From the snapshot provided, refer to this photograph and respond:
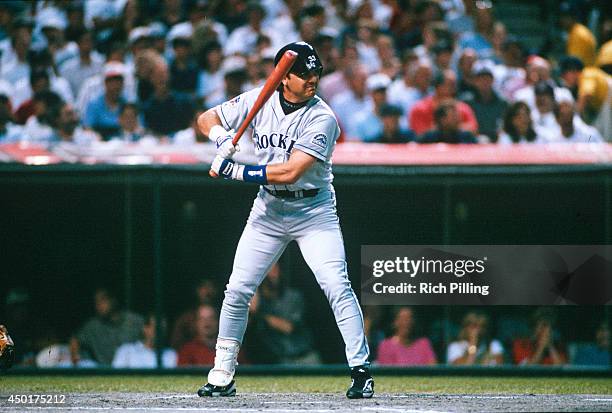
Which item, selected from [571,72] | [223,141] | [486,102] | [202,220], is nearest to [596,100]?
[571,72]

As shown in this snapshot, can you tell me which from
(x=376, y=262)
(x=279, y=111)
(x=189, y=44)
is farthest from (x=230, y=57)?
(x=279, y=111)

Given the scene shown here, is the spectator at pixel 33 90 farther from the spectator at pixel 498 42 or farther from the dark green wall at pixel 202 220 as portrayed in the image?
the spectator at pixel 498 42

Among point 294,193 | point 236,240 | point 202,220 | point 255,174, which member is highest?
point 255,174

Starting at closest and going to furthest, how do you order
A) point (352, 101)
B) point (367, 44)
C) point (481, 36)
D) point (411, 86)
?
1. point (352, 101)
2. point (411, 86)
3. point (367, 44)
4. point (481, 36)

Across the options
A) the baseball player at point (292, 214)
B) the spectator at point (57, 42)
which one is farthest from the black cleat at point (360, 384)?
the spectator at point (57, 42)

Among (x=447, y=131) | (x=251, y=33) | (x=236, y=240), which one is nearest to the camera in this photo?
(x=236, y=240)

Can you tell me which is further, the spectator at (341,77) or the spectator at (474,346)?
the spectator at (341,77)

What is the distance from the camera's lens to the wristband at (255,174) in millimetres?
5133

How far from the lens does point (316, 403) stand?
527 cm

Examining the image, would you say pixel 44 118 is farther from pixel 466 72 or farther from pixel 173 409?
pixel 173 409

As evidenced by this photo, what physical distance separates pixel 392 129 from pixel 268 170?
4011 mm

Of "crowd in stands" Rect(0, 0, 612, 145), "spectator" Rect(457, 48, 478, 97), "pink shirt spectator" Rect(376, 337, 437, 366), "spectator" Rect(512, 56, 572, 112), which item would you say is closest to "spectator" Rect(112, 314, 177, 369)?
"pink shirt spectator" Rect(376, 337, 437, 366)

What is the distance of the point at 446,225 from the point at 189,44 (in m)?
4.19

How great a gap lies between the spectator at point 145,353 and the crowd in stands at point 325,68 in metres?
2.00
